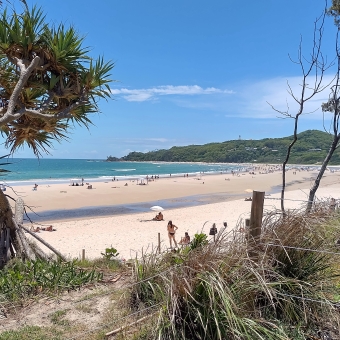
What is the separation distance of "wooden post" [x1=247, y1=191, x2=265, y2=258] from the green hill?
94.1 metres

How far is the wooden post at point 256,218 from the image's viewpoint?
299cm

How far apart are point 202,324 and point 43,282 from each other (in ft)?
8.53

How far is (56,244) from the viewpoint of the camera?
12.3 m

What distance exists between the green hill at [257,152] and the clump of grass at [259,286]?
94.0 meters

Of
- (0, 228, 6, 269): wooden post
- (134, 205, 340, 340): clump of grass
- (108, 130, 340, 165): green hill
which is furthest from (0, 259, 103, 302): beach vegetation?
(108, 130, 340, 165): green hill

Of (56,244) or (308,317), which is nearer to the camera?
(308,317)

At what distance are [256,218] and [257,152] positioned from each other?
135 metres

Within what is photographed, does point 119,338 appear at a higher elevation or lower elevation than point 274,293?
lower

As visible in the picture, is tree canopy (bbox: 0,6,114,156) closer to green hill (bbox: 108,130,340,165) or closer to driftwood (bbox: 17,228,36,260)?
driftwood (bbox: 17,228,36,260)

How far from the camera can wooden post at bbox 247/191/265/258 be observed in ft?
9.82

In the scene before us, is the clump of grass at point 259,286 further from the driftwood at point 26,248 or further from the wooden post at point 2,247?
the wooden post at point 2,247

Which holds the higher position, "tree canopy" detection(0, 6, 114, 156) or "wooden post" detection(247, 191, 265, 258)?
"tree canopy" detection(0, 6, 114, 156)

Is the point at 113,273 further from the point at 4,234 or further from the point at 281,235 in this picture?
the point at 281,235

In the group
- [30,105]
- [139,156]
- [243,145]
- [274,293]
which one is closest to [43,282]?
[30,105]
